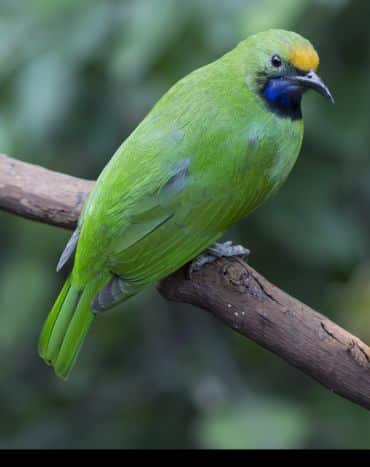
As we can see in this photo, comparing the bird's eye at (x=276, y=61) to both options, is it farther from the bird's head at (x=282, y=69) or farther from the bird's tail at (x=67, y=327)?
the bird's tail at (x=67, y=327)

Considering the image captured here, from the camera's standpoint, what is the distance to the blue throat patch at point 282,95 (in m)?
3.85

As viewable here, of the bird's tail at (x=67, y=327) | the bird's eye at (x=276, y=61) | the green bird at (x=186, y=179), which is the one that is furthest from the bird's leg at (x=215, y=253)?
the bird's eye at (x=276, y=61)

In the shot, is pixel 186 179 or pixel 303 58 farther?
pixel 303 58

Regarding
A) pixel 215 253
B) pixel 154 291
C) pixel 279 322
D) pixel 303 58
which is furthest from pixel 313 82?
pixel 154 291

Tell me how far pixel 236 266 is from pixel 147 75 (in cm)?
93

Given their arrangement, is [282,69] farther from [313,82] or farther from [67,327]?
[67,327]

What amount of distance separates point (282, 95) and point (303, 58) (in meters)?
0.16

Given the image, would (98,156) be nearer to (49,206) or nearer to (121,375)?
(49,206)

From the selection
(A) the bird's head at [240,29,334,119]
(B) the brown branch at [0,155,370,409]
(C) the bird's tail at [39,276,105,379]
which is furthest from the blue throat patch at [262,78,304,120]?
(C) the bird's tail at [39,276,105,379]

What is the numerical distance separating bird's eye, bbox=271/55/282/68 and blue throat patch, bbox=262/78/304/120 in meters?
0.05

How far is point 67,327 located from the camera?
3740 millimetres

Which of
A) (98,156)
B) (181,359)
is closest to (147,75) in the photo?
(98,156)

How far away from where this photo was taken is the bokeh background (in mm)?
3906
